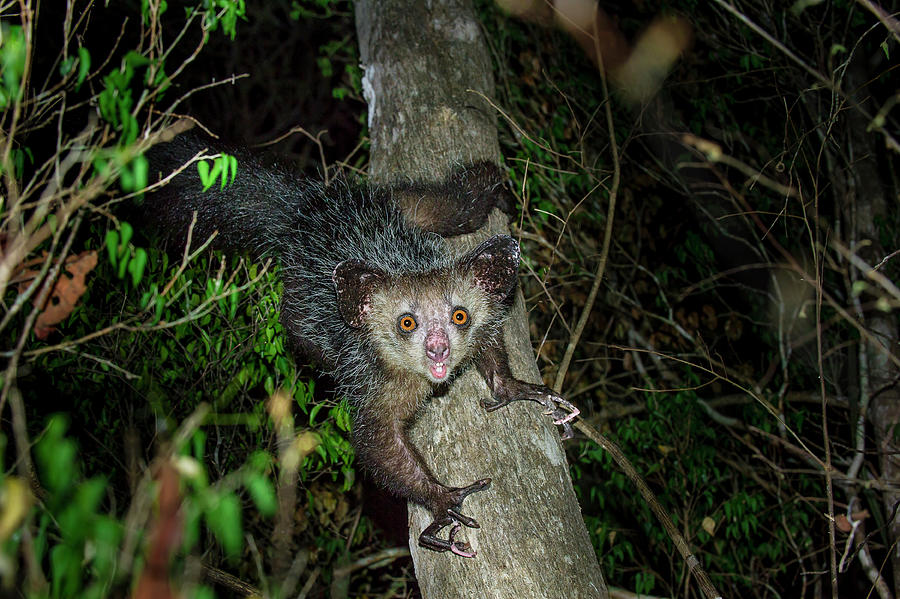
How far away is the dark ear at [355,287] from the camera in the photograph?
3.10 metres

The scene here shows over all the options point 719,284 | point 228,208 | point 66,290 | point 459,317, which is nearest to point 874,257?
point 719,284

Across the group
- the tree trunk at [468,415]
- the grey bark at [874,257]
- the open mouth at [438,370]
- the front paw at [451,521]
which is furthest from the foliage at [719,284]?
the front paw at [451,521]

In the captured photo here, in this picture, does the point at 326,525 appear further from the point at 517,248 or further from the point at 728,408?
the point at 728,408

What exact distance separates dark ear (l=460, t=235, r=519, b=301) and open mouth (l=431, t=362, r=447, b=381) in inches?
22.1

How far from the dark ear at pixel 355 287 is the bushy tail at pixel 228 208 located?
0.82 m

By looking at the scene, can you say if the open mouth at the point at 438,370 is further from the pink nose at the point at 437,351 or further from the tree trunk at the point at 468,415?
the tree trunk at the point at 468,415

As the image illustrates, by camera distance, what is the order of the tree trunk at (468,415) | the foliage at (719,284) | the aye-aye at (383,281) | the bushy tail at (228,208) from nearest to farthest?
the tree trunk at (468,415), the aye-aye at (383,281), the bushy tail at (228,208), the foliage at (719,284)

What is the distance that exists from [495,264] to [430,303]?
378 mm

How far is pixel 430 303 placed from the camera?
3184 millimetres

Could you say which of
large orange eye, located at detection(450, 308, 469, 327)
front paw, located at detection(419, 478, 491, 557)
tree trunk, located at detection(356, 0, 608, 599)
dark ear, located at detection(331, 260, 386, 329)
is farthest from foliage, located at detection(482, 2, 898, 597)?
front paw, located at detection(419, 478, 491, 557)

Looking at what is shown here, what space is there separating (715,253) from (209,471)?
15.7ft

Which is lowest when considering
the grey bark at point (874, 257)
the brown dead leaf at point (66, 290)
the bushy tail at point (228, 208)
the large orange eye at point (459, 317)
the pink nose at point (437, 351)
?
the bushy tail at point (228, 208)

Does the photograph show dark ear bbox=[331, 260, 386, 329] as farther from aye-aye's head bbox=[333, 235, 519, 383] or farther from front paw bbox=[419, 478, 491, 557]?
front paw bbox=[419, 478, 491, 557]

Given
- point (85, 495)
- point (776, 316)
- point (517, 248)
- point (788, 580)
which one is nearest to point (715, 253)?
point (776, 316)
